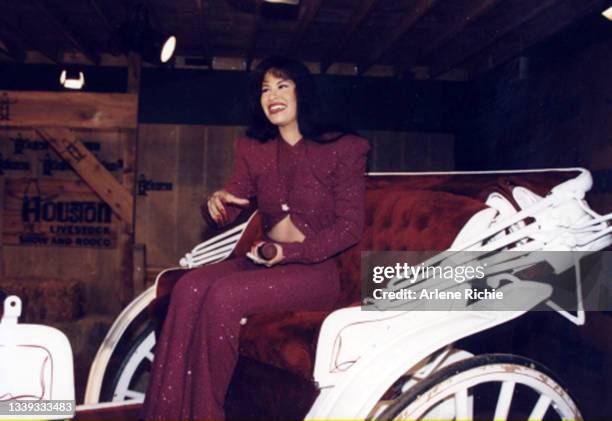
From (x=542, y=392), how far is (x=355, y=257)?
0.61m

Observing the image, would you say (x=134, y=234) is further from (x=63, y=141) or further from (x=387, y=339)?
(x=387, y=339)

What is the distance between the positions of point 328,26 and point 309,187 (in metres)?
1.38

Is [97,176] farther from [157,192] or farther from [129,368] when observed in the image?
[129,368]

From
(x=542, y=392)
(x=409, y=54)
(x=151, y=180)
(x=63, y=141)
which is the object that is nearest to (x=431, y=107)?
(x=409, y=54)

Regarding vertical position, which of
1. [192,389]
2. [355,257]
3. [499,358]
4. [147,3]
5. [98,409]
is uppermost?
[147,3]

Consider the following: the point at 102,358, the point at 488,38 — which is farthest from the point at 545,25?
the point at 102,358

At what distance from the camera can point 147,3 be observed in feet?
8.55

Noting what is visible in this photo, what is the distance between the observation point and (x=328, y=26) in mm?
2637

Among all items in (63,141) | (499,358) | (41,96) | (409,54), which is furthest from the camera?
(63,141)

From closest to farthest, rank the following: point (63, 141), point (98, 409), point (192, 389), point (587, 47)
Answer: point (192, 389) < point (98, 409) < point (587, 47) < point (63, 141)

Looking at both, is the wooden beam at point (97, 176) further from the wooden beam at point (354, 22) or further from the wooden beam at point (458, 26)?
the wooden beam at point (458, 26)

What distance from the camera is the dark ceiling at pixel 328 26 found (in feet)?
8.18

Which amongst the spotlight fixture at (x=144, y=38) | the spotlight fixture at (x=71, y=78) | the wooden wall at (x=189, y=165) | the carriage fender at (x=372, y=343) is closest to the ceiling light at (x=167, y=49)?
the spotlight fixture at (x=144, y=38)

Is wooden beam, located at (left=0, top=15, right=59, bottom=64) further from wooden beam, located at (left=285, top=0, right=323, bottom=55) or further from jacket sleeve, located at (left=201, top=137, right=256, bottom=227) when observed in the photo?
jacket sleeve, located at (left=201, top=137, right=256, bottom=227)
